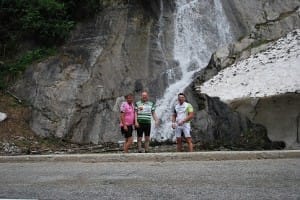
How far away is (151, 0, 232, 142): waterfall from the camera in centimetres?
1879

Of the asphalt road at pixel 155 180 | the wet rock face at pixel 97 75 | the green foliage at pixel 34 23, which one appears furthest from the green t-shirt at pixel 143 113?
the green foliage at pixel 34 23

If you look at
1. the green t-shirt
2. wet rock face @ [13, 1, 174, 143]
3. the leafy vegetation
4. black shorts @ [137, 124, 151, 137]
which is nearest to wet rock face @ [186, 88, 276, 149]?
black shorts @ [137, 124, 151, 137]

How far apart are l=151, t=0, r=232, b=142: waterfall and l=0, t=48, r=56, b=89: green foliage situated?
561 cm

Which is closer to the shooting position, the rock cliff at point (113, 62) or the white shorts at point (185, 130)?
the white shorts at point (185, 130)

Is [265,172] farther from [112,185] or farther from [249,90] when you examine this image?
[249,90]

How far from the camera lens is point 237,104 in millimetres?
12422

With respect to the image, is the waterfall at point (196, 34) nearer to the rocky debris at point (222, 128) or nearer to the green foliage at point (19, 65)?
the rocky debris at point (222, 128)

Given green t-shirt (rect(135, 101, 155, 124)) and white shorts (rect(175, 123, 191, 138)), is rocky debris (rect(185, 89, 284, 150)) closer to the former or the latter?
white shorts (rect(175, 123, 191, 138))

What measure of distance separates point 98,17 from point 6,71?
4813 mm

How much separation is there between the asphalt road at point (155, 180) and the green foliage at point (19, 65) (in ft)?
31.8

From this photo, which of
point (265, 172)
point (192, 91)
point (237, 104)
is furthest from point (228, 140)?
point (265, 172)

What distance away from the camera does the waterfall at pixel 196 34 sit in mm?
18789

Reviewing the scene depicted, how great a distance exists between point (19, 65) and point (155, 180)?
13.0 metres

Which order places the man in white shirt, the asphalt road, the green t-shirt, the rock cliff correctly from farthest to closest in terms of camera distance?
1. the rock cliff
2. the green t-shirt
3. the man in white shirt
4. the asphalt road
